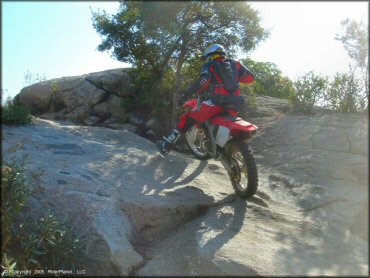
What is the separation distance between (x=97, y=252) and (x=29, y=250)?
0.59 meters

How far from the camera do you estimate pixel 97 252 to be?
3365 millimetres

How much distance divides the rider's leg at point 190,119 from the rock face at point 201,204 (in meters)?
0.27

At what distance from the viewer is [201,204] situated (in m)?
4.27

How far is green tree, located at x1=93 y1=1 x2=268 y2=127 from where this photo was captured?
5172 millimetres

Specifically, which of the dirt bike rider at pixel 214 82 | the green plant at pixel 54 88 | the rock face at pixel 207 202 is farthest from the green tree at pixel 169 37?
the green plant at pixel 54 88

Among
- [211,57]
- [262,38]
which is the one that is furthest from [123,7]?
[211,57]

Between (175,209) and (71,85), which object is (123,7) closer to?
(71,85)

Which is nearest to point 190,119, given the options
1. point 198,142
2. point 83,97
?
point 198,142

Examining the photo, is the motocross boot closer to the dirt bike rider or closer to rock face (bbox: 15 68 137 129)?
the dirt bike rider

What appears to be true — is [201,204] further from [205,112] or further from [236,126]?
[205,112]

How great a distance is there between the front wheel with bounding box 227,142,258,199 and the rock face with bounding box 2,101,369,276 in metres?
0.13

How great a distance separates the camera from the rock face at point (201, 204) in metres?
1.22

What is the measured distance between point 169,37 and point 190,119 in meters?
1.46

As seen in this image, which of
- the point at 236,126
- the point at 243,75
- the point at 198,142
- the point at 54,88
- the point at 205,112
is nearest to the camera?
the point at 236,126
